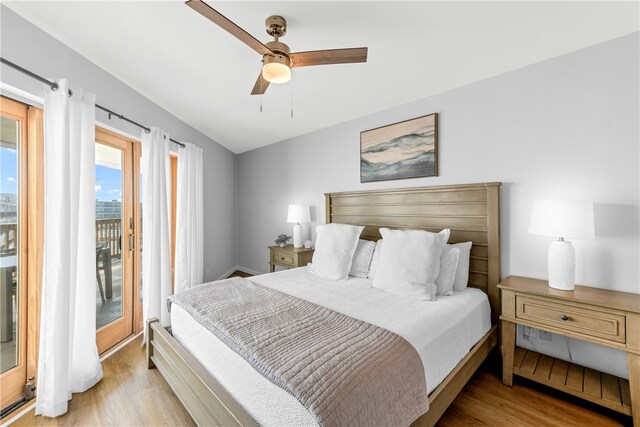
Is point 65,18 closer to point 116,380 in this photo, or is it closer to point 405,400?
point 116,380

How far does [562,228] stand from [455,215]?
841 millimetres

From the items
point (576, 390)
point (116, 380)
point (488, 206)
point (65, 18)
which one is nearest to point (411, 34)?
point (488, 206)

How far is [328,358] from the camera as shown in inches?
46.9

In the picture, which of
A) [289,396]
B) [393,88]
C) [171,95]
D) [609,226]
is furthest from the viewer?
[171,95]

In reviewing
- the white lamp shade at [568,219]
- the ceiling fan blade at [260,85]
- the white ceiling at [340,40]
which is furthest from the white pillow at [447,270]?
the ceiling fan blade at [260,85]

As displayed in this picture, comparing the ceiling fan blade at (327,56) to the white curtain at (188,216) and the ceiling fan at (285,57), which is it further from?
the white curtain at (188,216)

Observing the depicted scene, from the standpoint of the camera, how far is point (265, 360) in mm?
1201

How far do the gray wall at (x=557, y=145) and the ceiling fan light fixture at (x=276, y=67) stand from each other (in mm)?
1401

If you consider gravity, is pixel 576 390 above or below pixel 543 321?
below

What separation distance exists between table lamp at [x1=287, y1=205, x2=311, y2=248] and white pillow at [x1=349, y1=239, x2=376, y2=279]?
114 centimetres

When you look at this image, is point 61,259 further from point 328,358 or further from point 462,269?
point 462,269

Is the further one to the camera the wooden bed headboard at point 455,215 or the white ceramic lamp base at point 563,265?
the wooden bed headboard at point 455,215

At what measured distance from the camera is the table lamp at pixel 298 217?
373cm

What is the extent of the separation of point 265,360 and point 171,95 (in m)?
3.10
